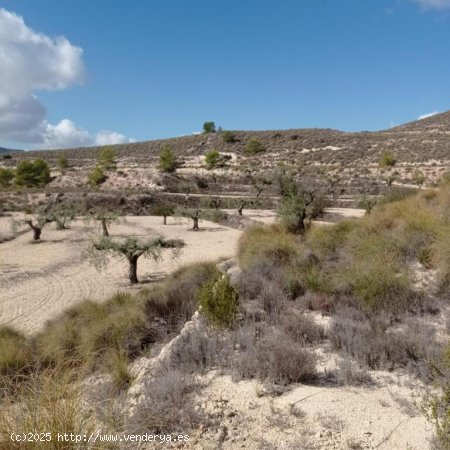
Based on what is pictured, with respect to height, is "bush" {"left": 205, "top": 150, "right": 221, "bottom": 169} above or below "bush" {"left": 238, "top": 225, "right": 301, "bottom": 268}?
above

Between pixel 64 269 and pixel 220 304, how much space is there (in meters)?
15.0

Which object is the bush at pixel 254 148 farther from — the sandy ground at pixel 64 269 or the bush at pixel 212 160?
the sandy ground at pixel 64 269

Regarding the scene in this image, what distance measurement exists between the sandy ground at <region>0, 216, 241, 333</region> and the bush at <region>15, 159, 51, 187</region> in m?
38.8

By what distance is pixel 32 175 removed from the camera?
6831 centimetres

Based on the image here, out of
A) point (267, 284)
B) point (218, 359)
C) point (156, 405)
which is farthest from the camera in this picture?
point (267, 284)

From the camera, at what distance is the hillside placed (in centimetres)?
7125

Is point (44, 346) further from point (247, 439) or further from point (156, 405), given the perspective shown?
point (247, 439)

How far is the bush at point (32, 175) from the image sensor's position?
67938 millimetres

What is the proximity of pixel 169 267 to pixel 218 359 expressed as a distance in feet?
46.0

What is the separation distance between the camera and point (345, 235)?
13.0 meters

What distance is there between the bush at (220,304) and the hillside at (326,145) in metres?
62.3

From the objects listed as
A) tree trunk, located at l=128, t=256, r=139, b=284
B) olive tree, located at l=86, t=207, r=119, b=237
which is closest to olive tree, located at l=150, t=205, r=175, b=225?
olive tree, located at l=86, t=207, r=119, b=237

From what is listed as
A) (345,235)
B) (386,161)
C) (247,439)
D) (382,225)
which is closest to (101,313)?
(247,439)

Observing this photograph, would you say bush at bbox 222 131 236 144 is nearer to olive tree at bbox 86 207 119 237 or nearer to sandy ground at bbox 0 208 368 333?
olive tree at bbox 86 207 119 237
